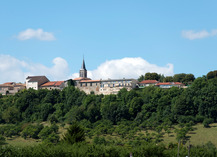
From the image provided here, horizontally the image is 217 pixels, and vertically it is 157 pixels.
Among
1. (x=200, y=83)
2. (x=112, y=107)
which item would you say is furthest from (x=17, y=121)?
(x=200, y=83)

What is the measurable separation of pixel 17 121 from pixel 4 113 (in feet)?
13.6

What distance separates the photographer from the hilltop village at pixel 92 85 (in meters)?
99.2

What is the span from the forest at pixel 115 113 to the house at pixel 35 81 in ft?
26.4

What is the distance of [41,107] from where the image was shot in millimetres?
93812

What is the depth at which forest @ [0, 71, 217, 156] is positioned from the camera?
69062 millimetres

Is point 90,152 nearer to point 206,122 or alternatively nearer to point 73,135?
point 73,135

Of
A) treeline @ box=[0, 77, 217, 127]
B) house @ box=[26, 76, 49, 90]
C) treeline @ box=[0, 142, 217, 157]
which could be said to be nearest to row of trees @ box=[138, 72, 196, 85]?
treeline @ box=[0, 77, 217, 127]

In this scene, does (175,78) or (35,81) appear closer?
(175,78)

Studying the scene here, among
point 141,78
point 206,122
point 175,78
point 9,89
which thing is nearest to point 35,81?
point 9,89

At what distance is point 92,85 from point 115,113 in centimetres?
2294

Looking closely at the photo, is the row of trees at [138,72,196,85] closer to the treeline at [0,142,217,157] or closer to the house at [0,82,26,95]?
the house at [0,82,26,95]

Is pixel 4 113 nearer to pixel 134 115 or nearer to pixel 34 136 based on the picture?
pixel 34 136

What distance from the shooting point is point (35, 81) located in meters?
112

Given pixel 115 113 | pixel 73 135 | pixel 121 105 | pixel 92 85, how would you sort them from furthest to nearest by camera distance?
pixel 92 85, pixel 121 105, pixel 115 113, pixel 73 135
